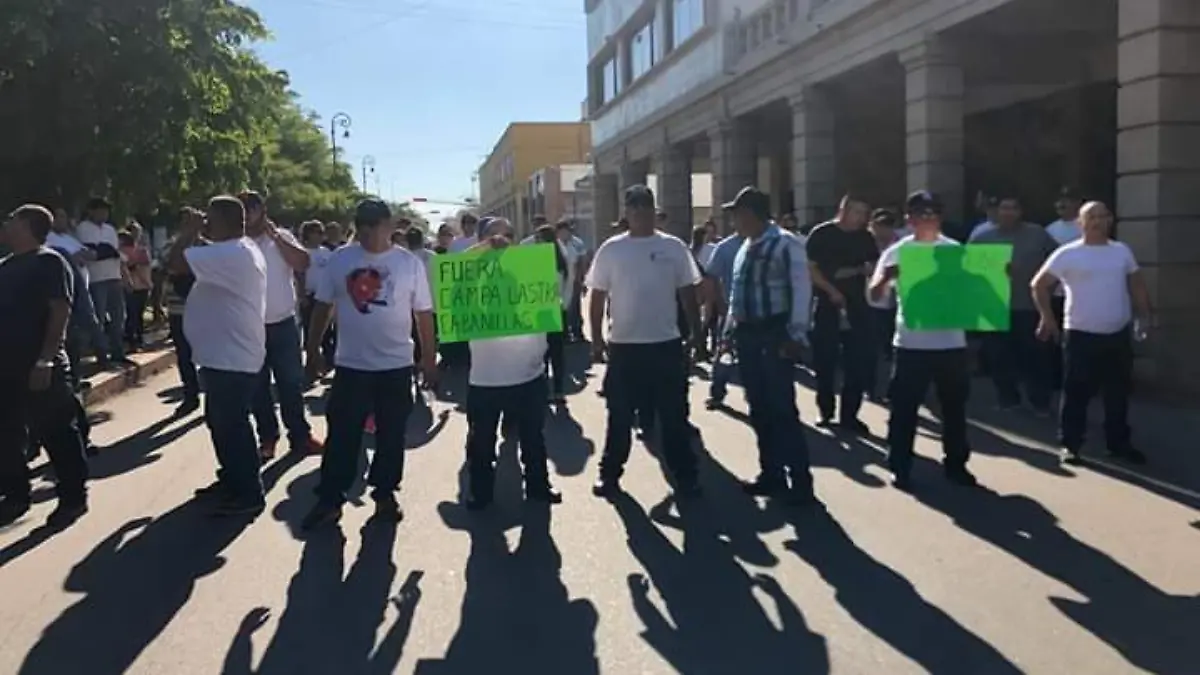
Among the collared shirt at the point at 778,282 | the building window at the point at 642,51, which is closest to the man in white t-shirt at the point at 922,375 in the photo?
the collared shirt at the point at 778,282

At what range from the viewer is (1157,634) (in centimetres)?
499

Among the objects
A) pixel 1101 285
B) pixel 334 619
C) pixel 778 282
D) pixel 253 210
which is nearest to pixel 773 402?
pixel 778 282

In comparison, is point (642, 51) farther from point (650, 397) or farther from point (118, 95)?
point (650, 397)

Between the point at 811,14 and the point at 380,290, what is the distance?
570 inches

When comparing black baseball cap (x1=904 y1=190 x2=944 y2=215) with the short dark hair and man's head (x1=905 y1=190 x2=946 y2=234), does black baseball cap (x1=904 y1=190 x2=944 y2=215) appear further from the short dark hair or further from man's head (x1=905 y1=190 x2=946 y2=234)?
the short dark hair

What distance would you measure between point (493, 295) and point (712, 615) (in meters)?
2.75

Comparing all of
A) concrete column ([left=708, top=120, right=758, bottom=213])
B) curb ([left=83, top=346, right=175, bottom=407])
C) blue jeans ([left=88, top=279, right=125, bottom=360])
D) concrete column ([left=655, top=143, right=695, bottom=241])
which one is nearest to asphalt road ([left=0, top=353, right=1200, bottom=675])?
curb ([left=83, top=346, right=175, bottom=407])

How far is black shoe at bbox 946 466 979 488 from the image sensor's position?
7.66 metres

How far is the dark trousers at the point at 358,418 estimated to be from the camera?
6.96 metres

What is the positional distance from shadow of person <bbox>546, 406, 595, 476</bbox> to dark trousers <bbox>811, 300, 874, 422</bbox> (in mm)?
1987

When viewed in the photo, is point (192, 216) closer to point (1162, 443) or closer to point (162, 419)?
point (162, 419)

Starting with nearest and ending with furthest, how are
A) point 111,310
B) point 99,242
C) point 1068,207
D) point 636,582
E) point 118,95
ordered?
1. point 636,582
2. point 1068,207
3. point 99,242
4. point 111,310
5. point 118,95

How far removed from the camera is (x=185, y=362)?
1135cm

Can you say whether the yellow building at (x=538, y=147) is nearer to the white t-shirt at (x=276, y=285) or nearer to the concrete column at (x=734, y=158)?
the concrete column at (x=734, y=158)
